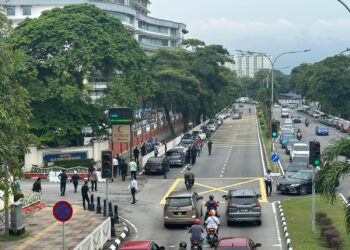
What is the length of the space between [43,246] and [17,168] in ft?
11.2

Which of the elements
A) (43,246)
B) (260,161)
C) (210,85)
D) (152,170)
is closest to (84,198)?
(43,246)

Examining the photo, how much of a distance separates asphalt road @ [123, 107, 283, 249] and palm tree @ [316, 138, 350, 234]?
527 cm

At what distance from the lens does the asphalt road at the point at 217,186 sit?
2648 cm

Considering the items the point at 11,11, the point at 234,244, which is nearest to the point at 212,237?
the point at 234,244

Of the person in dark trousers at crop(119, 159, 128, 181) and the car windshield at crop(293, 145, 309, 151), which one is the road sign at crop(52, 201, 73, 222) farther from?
the car windshield at crop(293, 145, 309, 151)

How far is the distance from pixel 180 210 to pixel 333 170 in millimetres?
9705

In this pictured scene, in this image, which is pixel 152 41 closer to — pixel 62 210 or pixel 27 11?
pixel 27 11

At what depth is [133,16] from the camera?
409ft

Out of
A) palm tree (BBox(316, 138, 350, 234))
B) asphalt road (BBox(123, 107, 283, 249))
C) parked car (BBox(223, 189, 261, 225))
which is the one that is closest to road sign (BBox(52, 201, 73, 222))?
asphalt road (BBox(123, 107, 283, 249))

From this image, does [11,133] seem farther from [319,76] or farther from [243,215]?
[319,76]

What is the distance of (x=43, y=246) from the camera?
78.2ft

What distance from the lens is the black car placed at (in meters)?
36.8

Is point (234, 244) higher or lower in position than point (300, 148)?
higher

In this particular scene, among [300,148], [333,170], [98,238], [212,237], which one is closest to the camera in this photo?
[333,170]
